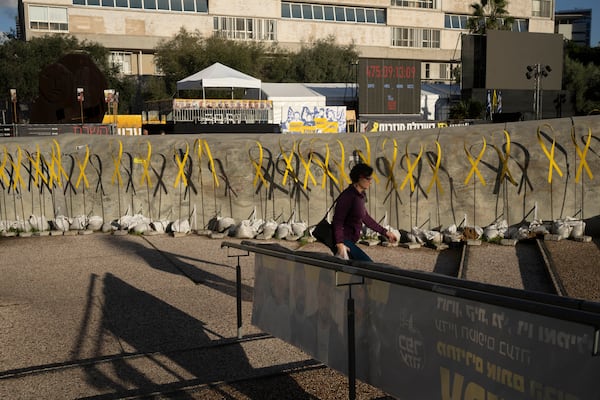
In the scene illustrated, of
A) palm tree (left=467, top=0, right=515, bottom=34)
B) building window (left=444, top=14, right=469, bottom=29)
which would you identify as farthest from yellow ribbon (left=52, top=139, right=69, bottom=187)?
building window (left=444, top=14, right=469, bottom=29)

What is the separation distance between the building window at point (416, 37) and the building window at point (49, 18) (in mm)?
35994

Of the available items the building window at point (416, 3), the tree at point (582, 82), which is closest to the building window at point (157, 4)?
the building window at point (416, 3)

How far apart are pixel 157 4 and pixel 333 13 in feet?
65.0

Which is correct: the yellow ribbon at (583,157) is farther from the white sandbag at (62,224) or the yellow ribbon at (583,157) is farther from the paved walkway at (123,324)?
the white sandbag at (62,224)

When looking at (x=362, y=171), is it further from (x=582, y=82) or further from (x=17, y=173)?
(x=582, y=82)

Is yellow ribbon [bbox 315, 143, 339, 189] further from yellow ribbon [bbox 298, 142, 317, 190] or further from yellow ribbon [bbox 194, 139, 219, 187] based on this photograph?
yellow ribbon [bbox 194, 139, 219, 187]

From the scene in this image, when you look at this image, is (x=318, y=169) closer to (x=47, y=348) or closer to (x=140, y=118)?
(x=47, y=348)

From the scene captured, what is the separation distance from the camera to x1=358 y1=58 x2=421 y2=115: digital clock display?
140 ft

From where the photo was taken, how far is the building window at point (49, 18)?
214 ft

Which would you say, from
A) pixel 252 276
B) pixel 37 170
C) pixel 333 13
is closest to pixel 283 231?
pixel 252 276

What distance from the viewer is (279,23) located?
74.8m

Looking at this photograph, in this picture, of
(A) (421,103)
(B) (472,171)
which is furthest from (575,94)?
(B) (472,171)

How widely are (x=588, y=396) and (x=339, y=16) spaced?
7754 cm

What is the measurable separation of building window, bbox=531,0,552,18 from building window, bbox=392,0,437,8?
14348 millimetres
